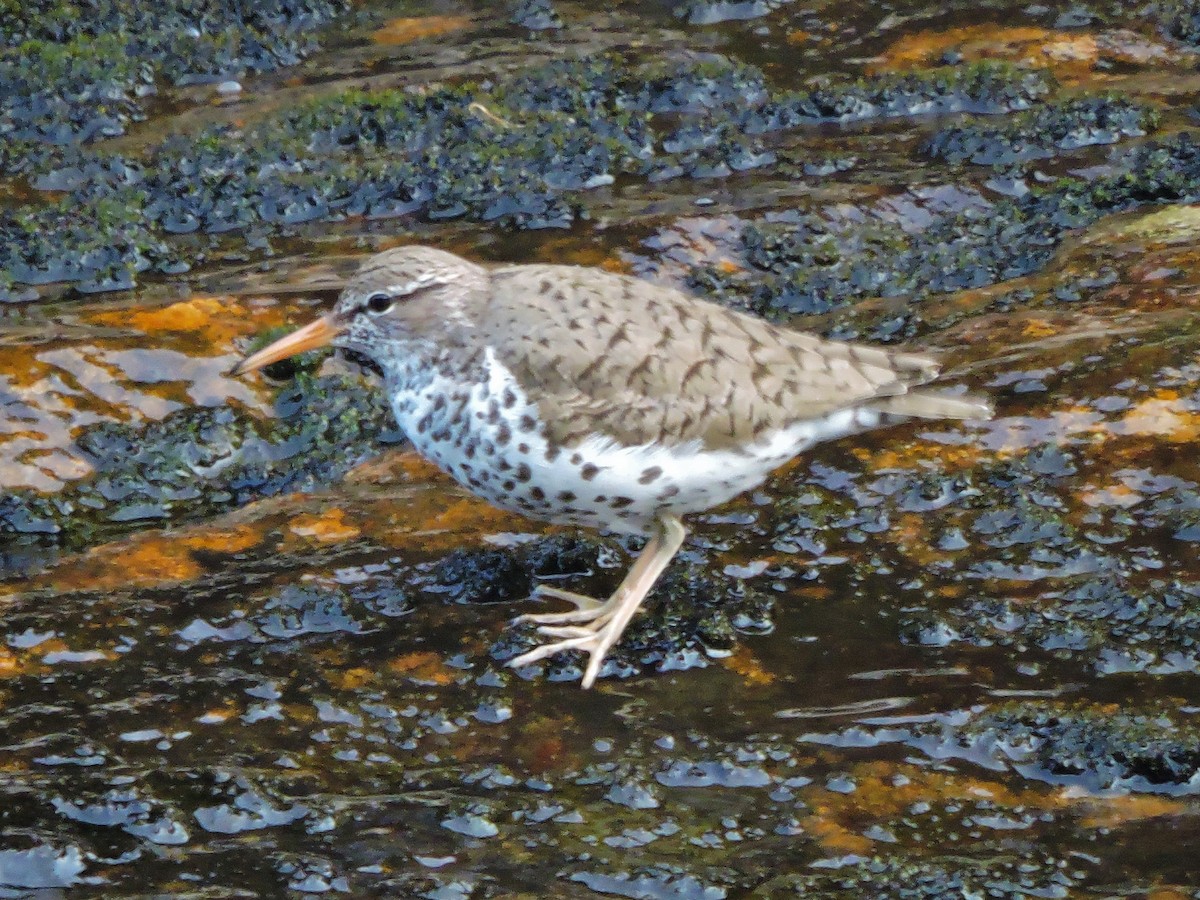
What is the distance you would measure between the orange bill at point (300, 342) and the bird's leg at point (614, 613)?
150 centimetres

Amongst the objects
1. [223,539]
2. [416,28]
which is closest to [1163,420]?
[223,539]

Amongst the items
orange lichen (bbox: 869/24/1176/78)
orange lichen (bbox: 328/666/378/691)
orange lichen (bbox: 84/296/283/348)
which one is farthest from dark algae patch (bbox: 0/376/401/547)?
orange lichen (bbox: 869/24/1176/78)

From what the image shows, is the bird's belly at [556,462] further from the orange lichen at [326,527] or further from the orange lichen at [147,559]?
the orange lichen at [147,559]

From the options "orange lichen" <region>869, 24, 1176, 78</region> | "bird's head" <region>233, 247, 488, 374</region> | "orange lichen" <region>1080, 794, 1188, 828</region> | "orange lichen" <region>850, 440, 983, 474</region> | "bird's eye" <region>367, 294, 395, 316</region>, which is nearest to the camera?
"orange lichen" <region>1080, 794, 1188, 828</region>

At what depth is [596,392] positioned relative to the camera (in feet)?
17.7

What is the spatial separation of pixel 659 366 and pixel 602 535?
1.06 metres

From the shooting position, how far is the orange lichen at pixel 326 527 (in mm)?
5984

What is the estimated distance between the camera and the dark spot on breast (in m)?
5.36

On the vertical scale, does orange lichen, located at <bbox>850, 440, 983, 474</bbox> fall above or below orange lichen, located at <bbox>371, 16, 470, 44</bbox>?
below

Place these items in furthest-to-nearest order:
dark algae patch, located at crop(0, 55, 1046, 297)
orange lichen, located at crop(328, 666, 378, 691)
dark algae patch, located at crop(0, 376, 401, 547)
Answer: dark algae patch, located at crop(0, 55, 1046, 297) → dark algae patch, located at crop(0, 376, 401, 547) → orange lichen, located at crop(328, 666, 378, 691)

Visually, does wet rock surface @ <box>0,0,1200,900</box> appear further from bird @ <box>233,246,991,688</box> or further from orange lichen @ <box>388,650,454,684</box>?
bird @ <box>233,246,991,688</box>

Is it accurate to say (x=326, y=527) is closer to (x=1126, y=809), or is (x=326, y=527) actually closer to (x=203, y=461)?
(x=203, y=461)

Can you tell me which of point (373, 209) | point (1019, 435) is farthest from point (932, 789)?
point (373, 209)

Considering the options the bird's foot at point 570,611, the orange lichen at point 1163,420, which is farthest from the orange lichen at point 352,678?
the orange lichen at point 1163,420
